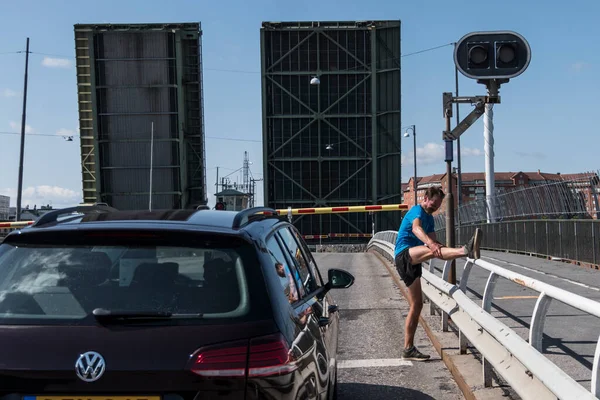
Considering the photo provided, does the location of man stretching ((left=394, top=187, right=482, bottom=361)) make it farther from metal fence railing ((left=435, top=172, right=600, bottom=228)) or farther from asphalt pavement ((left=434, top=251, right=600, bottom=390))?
metal fence railing ((left=435, top=172, right=600, bottom=228))

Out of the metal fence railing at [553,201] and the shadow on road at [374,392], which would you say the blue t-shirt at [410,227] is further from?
the metal fence railing at [553,201]

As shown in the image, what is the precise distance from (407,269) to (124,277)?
13.1 ft

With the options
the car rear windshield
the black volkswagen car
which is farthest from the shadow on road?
the car rear windshield

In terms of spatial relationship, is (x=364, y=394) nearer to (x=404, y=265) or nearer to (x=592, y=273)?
(x=404, y=265)

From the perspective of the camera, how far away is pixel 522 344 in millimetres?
4141

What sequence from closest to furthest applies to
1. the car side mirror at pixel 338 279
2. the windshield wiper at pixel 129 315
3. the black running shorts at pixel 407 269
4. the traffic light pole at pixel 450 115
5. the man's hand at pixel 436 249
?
the windshield wiper at pixel 129 315, the car side mirror at pixel 338 279, the man's hand at pixel 436 249, the black running shorts at pixel 407 269, the traffic light pole at pixel 450 115

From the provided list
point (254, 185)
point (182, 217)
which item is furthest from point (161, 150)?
point (254, 185)

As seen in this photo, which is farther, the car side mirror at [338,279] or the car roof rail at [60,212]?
the car side mirror at [338,279]

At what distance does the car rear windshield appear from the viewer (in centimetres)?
296

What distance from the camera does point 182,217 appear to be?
357 cm

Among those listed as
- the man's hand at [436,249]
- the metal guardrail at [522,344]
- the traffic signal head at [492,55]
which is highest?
the traffic signal head at [492,55]

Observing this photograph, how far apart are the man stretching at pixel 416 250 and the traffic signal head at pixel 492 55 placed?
7.58 feet

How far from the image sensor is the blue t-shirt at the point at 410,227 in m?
6.73

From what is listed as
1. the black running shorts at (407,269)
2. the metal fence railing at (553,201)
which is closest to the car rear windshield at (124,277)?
the black running shorts at (407,269)
